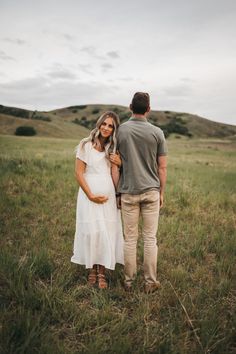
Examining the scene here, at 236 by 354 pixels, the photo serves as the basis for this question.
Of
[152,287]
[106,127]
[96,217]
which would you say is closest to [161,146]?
[106,127]

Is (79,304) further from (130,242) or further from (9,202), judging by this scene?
(9,202)

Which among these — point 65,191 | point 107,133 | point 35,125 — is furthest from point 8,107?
point 107,133

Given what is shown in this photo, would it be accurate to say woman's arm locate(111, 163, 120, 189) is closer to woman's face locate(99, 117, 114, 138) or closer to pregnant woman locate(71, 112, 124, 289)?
pregnant woman locate(71, 112, 124, 289)

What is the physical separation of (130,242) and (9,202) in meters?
4.67

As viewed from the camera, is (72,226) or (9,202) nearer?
(72,226)

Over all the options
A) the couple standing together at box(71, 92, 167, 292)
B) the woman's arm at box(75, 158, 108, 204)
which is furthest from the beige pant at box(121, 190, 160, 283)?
the woman's arm at box(75, 158, 108, 204)

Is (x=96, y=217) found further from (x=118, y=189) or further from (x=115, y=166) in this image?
(x=115, y=166)

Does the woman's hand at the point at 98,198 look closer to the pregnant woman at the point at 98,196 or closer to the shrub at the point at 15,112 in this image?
the pregnant woman at the point at 98,196

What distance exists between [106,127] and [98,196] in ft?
3.16

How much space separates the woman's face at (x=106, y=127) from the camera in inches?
171

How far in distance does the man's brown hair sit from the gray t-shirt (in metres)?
0.13

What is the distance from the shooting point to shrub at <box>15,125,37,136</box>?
47803 millimetres

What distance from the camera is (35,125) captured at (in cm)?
5362

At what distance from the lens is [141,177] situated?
4.22 metres
